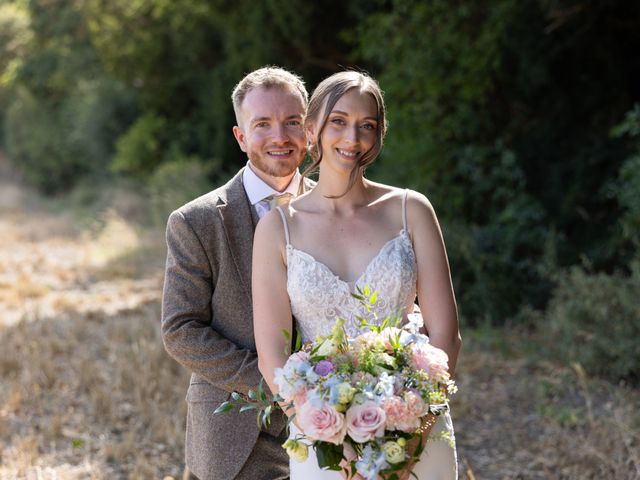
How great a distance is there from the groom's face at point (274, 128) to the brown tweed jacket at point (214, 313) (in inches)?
7.6

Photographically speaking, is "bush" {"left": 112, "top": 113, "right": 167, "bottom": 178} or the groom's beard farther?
"bush" {"left": 112, "top": 113, "right": 167, "bottom": 178}

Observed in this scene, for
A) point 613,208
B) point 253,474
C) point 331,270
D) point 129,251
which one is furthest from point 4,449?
point 129,251

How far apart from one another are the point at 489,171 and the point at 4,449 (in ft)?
20.6

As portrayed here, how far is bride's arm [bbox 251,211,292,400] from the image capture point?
9.34 ft

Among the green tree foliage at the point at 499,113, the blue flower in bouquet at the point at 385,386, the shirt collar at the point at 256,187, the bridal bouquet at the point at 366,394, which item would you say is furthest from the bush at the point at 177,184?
the blue flower in bouquet at the point at 385,386

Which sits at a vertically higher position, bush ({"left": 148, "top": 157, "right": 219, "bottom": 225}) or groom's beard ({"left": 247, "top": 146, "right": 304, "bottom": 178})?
groom's beard ({"left": 247, "top": 146, "right": 304, "bottom": 178})

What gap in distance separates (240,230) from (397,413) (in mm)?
1192

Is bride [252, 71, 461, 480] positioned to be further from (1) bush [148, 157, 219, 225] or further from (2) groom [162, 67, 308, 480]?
(1) bush [148, 157, 219, 225]

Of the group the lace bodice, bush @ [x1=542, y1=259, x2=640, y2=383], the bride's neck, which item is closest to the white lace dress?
the lace bodice

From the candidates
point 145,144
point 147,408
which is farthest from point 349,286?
point 145,144

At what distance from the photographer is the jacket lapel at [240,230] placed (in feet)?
10.8

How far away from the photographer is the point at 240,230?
333 centimetres

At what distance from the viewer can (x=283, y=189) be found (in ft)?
11.2

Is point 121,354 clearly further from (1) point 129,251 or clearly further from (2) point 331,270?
(1) point 129,251
